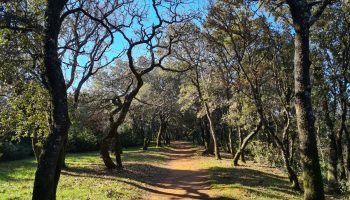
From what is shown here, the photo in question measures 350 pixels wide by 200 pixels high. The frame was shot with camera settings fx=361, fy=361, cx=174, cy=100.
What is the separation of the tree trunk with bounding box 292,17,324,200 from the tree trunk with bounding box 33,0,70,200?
641cm

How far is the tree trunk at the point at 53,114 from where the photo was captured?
934cm

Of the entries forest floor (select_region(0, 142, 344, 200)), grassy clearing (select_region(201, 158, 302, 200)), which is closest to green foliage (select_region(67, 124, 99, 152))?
forest floor (select_region(0, 142, 344, 200))

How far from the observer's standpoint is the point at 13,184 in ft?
58.5

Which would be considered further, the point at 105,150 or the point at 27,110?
the point at 105,150

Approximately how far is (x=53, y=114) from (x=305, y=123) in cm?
679

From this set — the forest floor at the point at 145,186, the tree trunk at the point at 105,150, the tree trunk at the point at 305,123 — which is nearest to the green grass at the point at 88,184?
the forest floor at the point at 145,186

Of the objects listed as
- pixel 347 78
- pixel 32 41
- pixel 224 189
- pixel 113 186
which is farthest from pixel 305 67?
pixel 347 78

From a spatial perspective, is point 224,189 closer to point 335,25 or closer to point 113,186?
point 113,186

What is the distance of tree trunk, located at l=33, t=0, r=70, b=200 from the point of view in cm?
934

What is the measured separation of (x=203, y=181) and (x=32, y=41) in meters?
14.3

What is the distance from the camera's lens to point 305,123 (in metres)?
9.51

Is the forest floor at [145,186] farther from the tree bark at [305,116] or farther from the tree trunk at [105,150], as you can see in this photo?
the tree bark at [305,116]

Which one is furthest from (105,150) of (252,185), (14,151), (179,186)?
(14,151)

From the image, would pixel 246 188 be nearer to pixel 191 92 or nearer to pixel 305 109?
pixel 305 109
